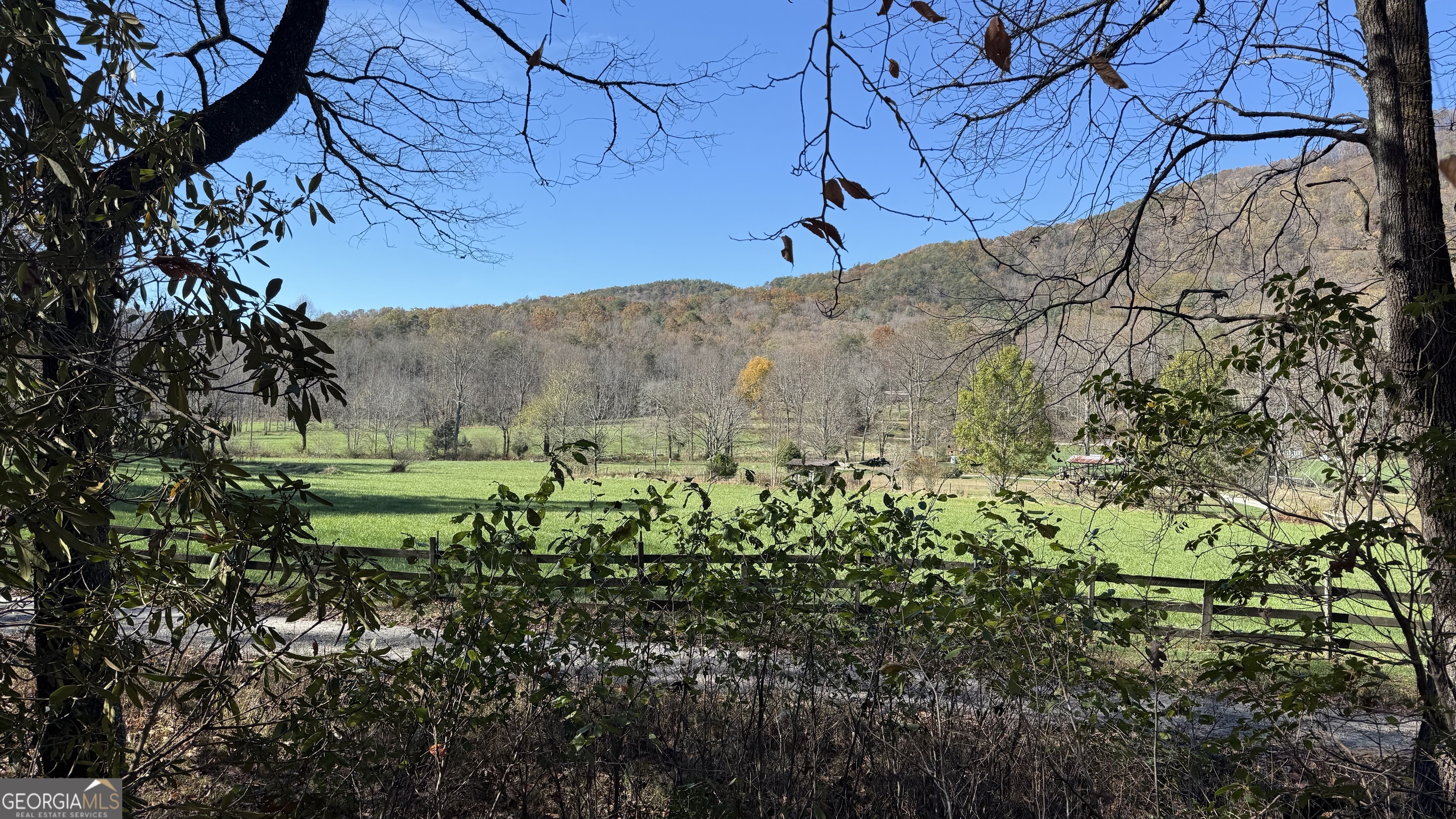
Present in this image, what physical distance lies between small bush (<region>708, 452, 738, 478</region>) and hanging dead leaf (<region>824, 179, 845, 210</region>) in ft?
8.11

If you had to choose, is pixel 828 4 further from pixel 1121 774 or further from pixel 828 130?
pixel 1121 774

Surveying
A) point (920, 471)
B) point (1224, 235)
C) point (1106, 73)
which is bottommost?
point (920, 471)

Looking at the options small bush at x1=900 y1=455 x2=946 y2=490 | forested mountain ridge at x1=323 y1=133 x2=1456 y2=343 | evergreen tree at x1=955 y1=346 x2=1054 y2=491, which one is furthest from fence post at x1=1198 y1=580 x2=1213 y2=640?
evergreen tree at x1=955 y1=346 x2=1054 y2=491

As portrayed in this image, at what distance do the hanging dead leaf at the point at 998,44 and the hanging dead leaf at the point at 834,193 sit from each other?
32 centimetres

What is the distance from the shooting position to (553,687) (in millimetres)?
3137

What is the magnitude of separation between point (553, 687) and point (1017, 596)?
2.03m

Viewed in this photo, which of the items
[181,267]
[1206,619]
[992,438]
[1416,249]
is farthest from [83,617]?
[992,438]

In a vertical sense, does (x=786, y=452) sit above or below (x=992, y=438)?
below

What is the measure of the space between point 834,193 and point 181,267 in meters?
1.23

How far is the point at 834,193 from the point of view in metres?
1.39

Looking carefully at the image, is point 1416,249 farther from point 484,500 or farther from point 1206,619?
point 484,500

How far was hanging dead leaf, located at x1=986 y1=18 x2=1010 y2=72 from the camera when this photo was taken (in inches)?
49.5

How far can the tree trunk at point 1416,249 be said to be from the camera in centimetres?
394

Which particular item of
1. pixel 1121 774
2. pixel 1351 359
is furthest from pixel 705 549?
pixel 1351 359
